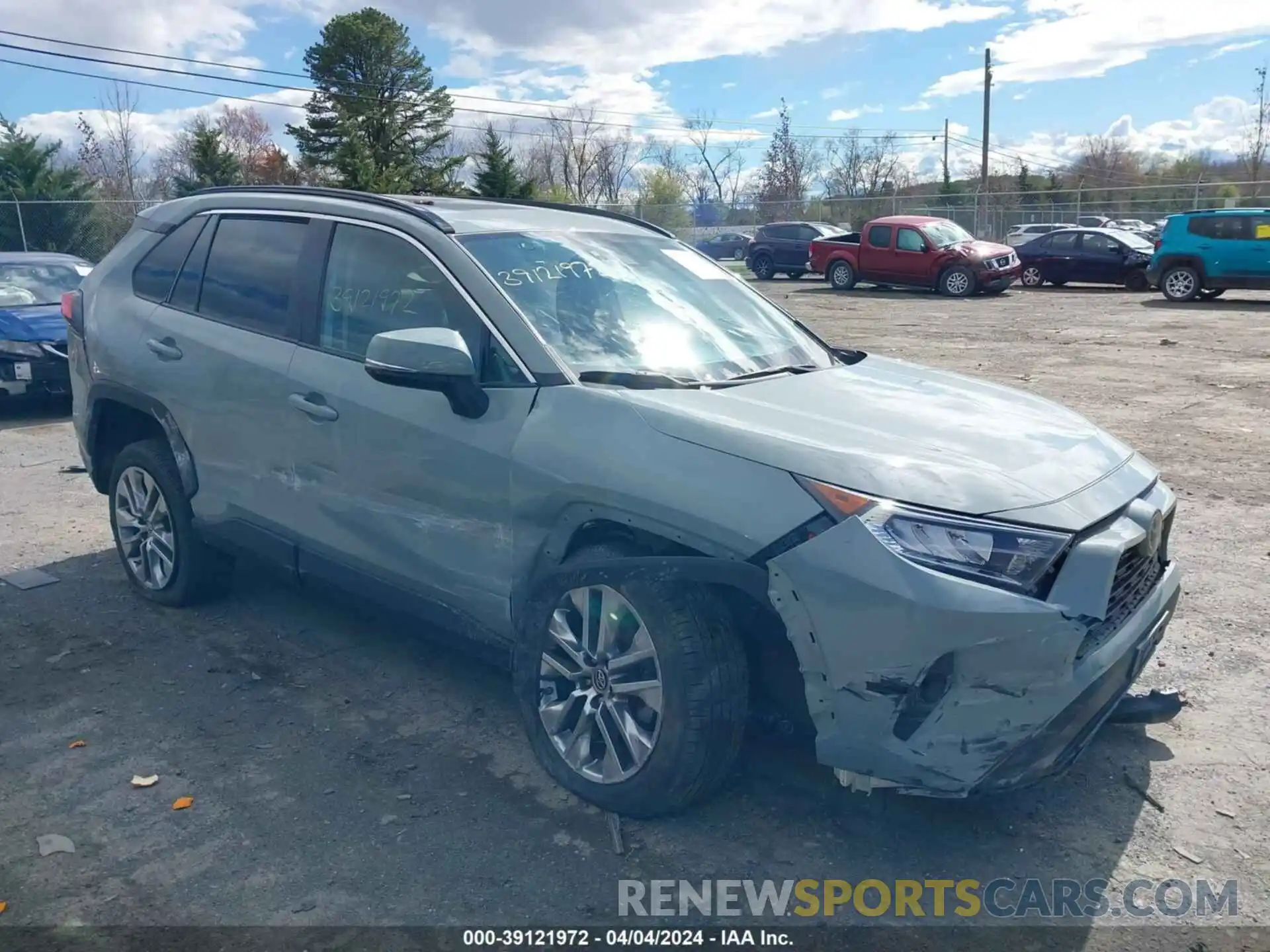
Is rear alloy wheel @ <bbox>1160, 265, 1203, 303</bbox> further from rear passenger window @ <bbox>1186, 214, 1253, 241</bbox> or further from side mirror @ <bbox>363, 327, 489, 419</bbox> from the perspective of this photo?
side mirror @ <bbox>363, 327, 489, 419</bbox>

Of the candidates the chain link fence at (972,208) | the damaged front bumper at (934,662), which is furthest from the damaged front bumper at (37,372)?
the chain link fence at (972,208)

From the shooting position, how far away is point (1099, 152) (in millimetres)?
72500

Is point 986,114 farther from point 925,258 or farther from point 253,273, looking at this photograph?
point 253,273

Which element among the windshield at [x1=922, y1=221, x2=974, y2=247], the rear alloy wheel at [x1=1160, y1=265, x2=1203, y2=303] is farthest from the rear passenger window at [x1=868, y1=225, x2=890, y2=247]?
the rear alloy wheel at [x1=1160, y1=265, x2=1203, y2=303]

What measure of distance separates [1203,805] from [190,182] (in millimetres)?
33691

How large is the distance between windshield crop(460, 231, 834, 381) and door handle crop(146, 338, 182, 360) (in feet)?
5.44

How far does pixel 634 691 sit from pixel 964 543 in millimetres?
1046

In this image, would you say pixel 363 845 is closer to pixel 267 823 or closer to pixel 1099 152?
pixel 267 823

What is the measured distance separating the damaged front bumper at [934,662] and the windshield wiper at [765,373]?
98cm

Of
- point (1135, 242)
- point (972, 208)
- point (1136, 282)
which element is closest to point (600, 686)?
point (1136, 282)

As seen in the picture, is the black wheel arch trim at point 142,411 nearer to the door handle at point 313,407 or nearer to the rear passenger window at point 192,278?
the rear passenger window at point 192,278

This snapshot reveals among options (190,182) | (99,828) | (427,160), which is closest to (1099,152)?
(427,160)

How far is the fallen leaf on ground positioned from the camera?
328cm

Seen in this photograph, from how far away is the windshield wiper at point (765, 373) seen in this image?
12.2 ft
